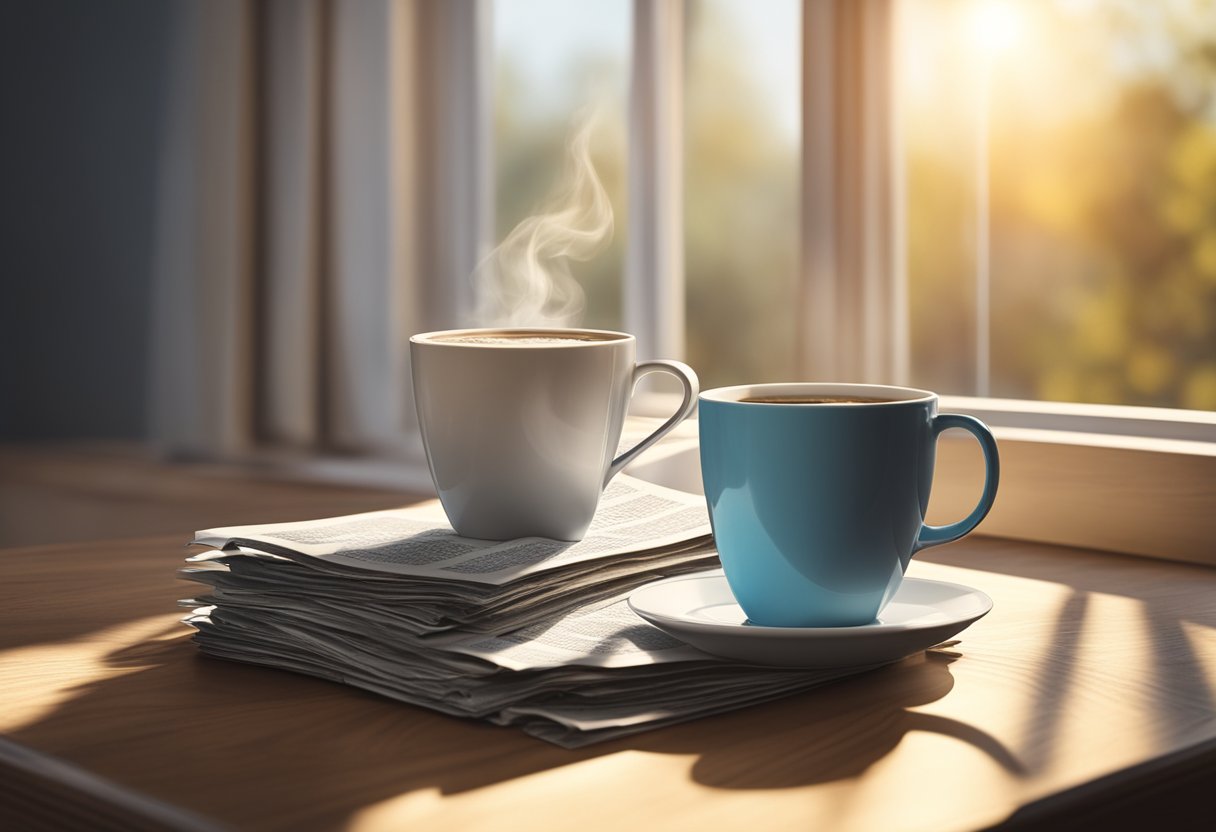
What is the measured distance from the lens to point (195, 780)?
0.49 meters

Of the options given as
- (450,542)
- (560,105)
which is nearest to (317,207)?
(560,105)

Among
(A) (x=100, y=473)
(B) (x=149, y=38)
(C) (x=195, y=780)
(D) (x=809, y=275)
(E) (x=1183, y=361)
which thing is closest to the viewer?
(C) (x=195, y=780)

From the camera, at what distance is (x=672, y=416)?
2.42ft

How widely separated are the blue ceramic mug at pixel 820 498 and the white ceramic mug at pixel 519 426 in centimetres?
9

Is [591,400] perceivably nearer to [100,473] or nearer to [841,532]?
[841,532]

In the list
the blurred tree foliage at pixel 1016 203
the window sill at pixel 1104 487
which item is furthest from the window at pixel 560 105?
the window sill at pixel 1104 487

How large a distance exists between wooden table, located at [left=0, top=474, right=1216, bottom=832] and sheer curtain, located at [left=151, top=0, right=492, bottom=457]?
4.41ft

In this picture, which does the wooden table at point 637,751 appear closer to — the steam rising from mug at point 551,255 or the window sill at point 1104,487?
the window sill at point 1104,487

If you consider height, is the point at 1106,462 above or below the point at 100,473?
above

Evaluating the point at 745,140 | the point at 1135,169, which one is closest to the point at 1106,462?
the point at 745,140

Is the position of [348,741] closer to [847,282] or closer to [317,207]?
[847,282]

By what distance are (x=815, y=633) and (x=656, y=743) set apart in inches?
3.5

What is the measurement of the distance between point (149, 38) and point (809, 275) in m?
1.47

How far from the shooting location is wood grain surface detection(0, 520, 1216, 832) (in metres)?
0.45
